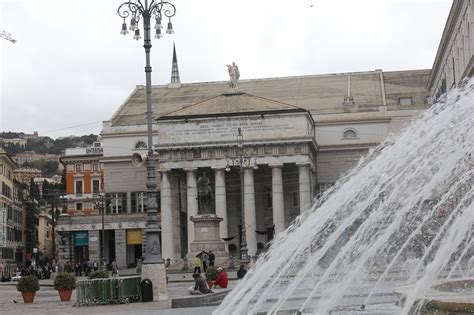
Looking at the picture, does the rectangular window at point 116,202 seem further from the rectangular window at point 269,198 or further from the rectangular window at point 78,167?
the rectangular window at point 269,198

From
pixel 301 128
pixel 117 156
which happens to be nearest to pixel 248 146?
pixel 301 128

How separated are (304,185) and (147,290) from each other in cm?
4823

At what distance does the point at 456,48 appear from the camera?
50781 mm

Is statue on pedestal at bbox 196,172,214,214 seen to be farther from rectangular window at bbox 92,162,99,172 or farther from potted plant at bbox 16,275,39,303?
rectangular window at bbox 92,162,99,172

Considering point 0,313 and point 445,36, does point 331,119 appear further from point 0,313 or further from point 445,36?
point 0,313

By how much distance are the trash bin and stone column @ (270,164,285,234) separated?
47.3 m

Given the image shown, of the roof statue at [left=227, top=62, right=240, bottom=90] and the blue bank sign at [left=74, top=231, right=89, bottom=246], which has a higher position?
the roof statue at [left=227, top=62, right=240, bottom=90]

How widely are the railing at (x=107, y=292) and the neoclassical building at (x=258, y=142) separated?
37.5m

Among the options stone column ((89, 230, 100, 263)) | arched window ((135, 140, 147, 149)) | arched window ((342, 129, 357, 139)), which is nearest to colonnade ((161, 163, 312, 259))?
arched window ((342, 129, 357, 139))

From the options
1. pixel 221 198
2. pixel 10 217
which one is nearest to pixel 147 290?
pixel 221 198

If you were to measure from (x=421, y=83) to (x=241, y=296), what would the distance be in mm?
76955

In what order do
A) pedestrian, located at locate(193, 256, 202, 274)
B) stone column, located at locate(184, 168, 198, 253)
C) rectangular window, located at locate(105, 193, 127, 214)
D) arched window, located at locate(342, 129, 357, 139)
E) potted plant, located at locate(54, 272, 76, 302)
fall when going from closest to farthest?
potted plant, located at locate(54, 272, 76, 302) < pedestrian, located at locate(193, 256, 202, 274) < stone column, located at locate(184, 168, 198, 253) < arched window, located at locate(342, 129, 357, 139) < rectangular window, located at locate(105, 193, 127, 214)

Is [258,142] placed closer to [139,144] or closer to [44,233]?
Answer: [139,144]

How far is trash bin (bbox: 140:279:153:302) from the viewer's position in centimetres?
2230
